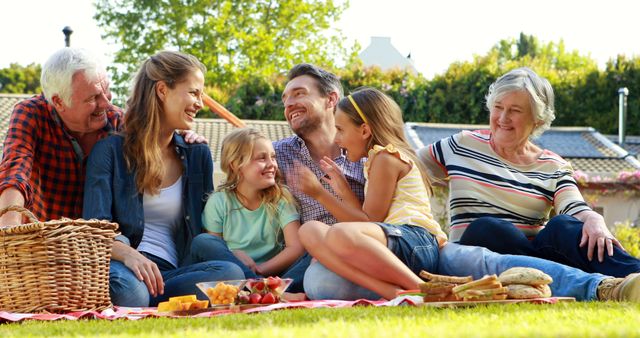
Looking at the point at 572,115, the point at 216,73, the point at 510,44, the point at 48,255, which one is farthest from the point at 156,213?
the point at 510,44

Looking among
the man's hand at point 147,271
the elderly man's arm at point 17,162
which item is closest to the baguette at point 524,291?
the man's hand at point 147,271

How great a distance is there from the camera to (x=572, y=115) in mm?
22656

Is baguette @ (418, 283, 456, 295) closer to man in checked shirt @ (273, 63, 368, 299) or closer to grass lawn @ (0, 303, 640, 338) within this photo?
grass lawn @ (0, 303, 640, 338)

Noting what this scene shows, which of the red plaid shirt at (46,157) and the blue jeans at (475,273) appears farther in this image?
the red plaid shirt at (46,157)

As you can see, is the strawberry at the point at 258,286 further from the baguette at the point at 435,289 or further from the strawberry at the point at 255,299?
the baguette at the point at 435,289

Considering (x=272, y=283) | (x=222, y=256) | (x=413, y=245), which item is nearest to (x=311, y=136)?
(x=222, y=256)

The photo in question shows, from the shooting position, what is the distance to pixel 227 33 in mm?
29672

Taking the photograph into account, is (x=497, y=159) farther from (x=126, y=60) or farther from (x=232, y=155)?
(x=126, y=60)

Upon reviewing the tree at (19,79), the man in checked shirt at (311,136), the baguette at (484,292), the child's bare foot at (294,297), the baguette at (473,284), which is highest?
the tree at (19,79)

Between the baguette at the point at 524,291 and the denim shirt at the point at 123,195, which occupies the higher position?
the denim shirt at the point at 123,195

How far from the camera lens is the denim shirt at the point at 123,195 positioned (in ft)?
16.0

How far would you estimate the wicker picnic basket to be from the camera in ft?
13.5

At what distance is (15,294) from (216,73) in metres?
25.1

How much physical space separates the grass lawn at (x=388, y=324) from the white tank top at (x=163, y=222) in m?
1.18
